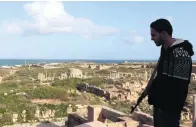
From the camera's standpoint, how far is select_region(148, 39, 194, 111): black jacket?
3070mm

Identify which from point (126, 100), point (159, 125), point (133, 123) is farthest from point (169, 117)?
point (126, 100)

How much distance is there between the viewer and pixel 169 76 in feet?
10.1

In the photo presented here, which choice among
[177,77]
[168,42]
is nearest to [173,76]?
[177,77]

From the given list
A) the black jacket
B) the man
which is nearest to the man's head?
the man

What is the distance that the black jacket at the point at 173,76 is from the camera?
3.07 m

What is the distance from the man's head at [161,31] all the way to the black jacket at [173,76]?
0.12 meters

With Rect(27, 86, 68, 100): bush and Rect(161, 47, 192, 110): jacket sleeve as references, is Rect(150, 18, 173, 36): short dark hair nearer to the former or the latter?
Rect(161, 47, 192, 110): jacket sleeve

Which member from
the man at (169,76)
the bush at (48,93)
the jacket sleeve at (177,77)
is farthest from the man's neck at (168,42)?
the bush at (48,93)

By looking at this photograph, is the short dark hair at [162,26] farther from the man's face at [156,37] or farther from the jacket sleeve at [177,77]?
the jacket sleeve at [177,77]

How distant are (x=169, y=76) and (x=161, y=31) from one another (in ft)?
1.66

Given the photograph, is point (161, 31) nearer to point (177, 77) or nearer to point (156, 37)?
point (156, 37)

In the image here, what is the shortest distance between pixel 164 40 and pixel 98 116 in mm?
7954

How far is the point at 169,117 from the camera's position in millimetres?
3262

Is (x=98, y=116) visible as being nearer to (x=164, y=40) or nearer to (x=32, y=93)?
(x=164, y=40)
